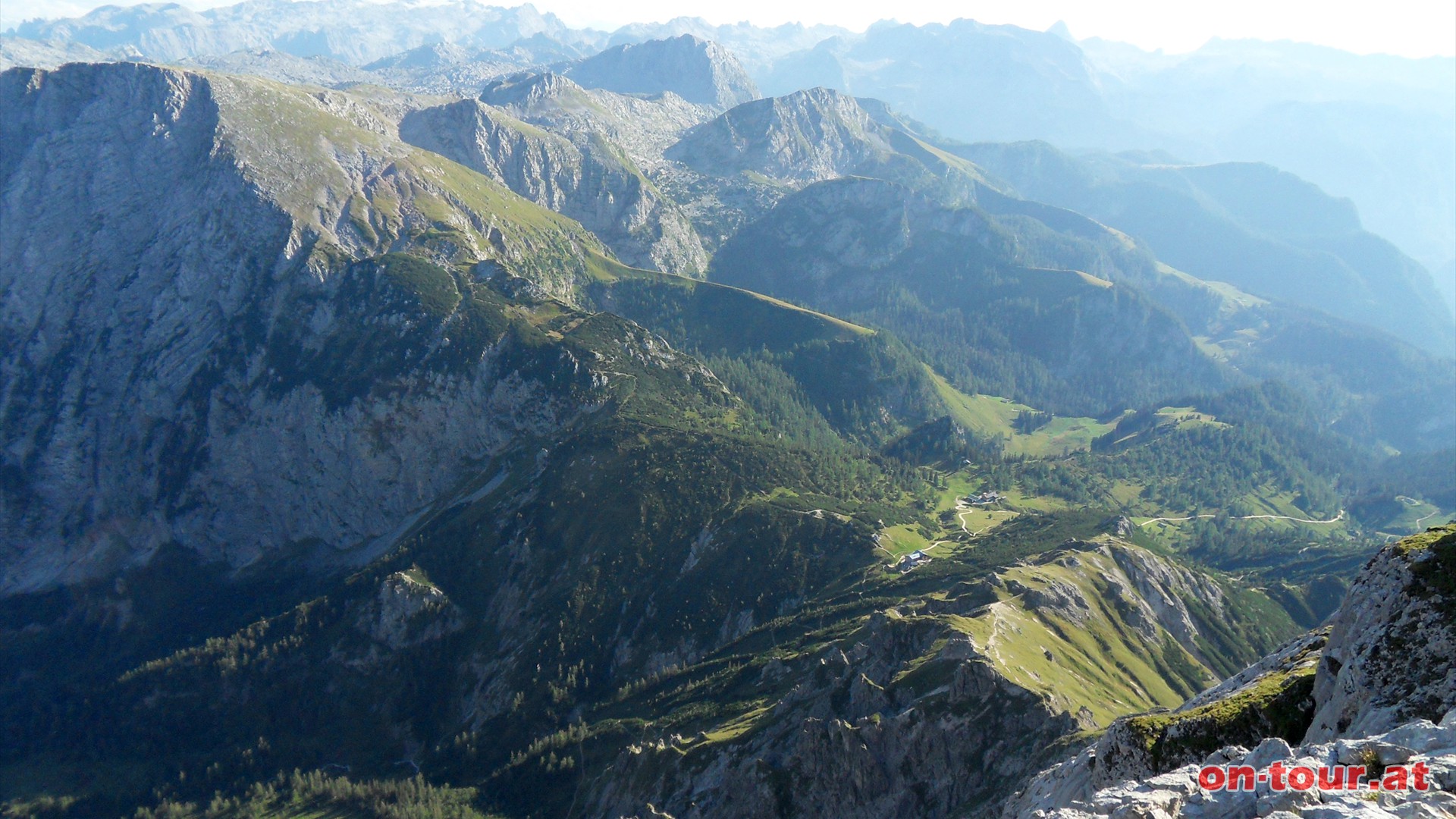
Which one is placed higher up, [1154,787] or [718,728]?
[1154,787]

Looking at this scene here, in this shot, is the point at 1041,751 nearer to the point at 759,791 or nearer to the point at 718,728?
the point at 759,791

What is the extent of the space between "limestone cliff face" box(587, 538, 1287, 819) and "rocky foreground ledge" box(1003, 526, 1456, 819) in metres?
62.4

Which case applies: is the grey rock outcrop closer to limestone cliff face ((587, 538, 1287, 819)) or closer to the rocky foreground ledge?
the rocky foreground ledge

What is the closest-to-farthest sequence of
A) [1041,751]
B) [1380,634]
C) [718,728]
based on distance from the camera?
[1380,634], [1041,751], [718,728]

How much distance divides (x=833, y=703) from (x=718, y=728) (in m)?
28.8

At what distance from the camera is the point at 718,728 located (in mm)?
165375

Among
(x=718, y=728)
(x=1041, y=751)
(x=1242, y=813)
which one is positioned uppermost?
(x=1242, y=813)

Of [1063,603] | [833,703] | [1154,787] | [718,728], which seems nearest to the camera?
[1154,787]

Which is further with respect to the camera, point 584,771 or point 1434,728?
point 584,771

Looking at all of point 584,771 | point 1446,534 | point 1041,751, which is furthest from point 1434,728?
point 584,771

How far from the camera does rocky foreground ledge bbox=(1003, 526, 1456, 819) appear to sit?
121ft

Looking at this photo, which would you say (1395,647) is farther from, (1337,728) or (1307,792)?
(1307,792)

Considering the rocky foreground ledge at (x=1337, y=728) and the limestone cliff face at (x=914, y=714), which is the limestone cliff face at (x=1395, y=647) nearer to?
the rocky foreground ledge at (x=1337, y=728)

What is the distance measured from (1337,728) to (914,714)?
87.1 m
